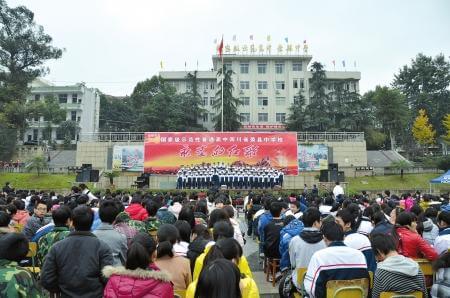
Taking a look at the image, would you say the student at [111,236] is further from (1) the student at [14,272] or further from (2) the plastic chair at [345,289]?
(2) the plastic chair at [345,289]

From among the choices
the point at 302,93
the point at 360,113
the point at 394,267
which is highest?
the point at 302,93

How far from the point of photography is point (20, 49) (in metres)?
29.4

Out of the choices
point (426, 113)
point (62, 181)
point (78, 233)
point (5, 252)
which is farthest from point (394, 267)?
point (426, 113)

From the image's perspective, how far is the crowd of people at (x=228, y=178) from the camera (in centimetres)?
2166

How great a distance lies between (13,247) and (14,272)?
A: 7.3 inches

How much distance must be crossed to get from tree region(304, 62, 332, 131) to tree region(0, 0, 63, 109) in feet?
73.7

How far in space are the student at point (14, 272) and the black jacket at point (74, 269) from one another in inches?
13.5

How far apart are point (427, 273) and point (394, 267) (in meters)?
1.25

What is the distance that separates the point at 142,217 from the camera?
6348mm

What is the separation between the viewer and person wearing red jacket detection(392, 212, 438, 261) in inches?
156

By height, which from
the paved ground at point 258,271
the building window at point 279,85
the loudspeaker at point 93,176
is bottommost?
the paved ground at point 258,271

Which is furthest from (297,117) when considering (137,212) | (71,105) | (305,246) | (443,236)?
(305,246)

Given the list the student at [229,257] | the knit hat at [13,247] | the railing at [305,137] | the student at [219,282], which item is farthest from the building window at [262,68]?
the student at [219,282]

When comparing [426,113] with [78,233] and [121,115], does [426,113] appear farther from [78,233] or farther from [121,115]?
[78,233]
